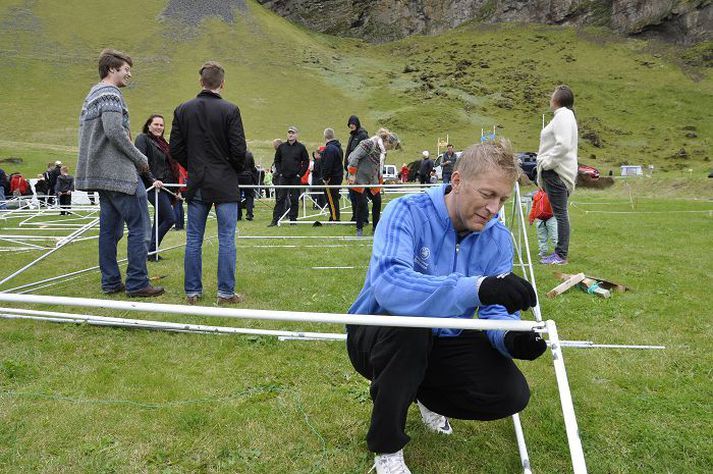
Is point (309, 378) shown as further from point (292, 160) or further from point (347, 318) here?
point (292, 160)

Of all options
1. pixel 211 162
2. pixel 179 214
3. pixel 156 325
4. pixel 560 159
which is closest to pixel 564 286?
pixel 560 159

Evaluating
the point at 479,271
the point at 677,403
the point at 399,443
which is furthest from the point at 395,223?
the point at 677,403

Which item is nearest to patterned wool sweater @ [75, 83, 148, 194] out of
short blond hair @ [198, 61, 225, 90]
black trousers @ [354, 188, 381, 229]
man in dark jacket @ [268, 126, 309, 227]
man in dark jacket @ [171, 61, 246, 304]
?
man in dark jacket @ [171, 61, 246, 304]

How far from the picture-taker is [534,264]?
22.2 feet

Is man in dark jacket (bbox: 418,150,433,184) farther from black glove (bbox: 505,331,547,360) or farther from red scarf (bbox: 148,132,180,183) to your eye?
black glove (bbox: 505,331,547,360)

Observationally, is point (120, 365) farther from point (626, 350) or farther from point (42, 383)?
point (626, 350)

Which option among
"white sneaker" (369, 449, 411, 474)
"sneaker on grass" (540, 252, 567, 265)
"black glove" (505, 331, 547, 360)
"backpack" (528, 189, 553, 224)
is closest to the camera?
"black glove" (505, 331, 547, 360)

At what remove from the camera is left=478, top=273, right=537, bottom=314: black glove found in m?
1.83

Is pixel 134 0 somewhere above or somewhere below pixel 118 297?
above

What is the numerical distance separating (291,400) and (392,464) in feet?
3.16

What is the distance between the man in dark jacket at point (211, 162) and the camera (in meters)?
4.82

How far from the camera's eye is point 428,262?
2330 mm

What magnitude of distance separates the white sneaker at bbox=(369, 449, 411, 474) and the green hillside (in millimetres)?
38029

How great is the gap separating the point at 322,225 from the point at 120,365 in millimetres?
8116
